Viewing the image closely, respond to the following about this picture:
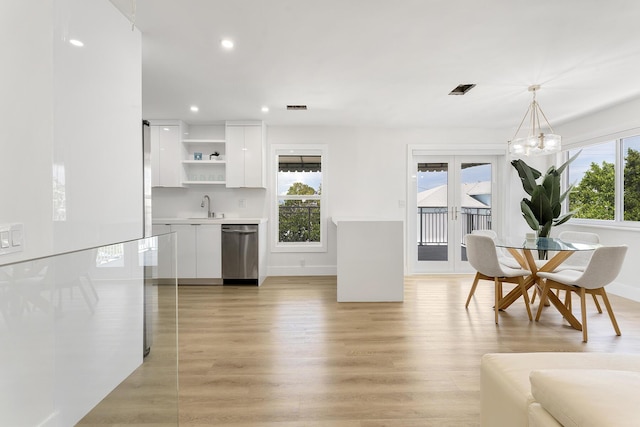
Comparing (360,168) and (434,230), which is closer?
(360,168)

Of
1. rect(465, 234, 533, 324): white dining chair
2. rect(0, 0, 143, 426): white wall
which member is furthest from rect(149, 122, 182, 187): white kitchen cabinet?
rect(465, 234, 533, 324): white dining chair

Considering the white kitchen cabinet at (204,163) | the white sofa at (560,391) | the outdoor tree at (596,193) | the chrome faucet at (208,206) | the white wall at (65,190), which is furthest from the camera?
→ the chrome faucet at (208,206)

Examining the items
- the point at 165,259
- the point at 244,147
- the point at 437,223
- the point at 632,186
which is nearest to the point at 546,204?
the point at 632,186

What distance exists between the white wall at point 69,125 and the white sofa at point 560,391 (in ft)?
6.62

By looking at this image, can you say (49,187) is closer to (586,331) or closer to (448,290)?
(586,331)

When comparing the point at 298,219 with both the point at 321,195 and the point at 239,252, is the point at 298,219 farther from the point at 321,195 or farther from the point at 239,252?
the point at 239,252

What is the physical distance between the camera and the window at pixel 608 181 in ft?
14.2

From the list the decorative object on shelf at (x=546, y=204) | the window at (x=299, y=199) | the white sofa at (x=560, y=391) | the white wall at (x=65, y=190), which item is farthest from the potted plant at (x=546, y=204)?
the white wall at (x=65, y=190)

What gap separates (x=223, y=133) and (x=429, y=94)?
3.33 m

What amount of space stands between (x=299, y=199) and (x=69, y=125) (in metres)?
4.14

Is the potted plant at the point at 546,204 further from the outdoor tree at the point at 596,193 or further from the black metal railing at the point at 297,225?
the black metal railing at the point at 297,225

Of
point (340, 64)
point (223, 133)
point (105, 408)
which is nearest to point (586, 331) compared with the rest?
point (340, 64)

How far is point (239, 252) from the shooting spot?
5.02 m

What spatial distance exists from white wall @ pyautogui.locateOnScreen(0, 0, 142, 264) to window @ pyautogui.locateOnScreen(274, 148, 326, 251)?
342cm
